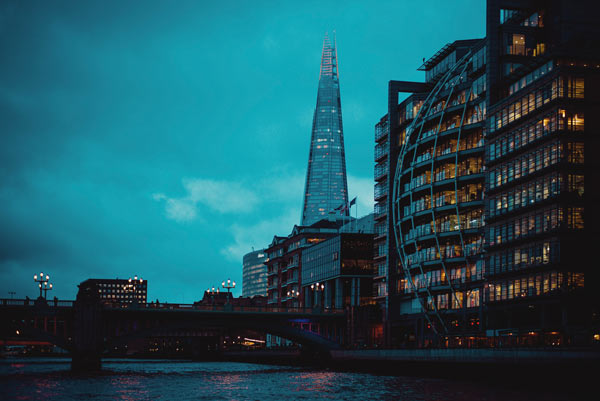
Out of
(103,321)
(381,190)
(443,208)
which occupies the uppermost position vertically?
(381,190)

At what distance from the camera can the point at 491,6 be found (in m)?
111

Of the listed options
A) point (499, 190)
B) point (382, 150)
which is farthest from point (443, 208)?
point (382, 150)

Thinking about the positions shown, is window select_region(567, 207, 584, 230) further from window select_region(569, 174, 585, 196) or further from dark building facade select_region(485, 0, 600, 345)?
window select_region(569, 174, 585, 196)

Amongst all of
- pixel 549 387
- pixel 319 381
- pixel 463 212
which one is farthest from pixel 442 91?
pixel 549 387

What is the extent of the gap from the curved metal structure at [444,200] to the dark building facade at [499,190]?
0.72 feet

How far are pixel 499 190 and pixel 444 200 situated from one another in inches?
759

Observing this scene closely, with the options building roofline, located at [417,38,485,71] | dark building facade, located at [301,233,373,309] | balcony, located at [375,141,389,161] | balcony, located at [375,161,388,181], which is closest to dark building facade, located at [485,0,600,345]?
building roofline, located at [417,38,485,71]

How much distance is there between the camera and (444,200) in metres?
121

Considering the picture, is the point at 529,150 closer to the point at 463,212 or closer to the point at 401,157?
the point at 463,212

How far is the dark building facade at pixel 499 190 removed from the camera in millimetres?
88625

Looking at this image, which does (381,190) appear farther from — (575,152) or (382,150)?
(575,152)

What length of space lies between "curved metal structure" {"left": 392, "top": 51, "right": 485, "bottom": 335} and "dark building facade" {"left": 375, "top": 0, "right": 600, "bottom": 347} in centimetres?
22

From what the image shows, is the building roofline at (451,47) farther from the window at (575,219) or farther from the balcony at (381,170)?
the window at (575,219)

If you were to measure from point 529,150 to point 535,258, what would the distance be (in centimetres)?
1241
